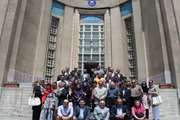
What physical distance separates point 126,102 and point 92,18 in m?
17.4

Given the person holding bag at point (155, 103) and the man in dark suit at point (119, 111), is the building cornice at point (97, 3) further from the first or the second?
the man in dark suit at point (119, 111)

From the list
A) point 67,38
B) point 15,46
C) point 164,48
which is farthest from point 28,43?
point 164,48

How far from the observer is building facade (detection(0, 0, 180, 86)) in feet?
64.8

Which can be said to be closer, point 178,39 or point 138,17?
point 178,39

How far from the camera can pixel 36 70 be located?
75.2ft

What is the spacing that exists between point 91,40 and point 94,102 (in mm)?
15673

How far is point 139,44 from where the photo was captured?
23984mm

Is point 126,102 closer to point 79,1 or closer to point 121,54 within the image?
point 121,54

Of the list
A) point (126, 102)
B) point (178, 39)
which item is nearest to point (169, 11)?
point (178, 39)

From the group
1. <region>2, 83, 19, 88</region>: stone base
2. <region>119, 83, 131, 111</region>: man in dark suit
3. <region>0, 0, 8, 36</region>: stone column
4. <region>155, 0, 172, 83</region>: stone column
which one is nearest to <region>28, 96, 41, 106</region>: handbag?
<region>119, 83, 131, 111</region>: man in dark suit

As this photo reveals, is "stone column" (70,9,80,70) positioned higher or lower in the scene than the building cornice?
lower

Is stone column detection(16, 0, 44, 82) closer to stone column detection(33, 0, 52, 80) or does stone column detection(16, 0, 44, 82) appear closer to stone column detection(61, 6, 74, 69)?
stone column detection(33, 0, 52, 80)

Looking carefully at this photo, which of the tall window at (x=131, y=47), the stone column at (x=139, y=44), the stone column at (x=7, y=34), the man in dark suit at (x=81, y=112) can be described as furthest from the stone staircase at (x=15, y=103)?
the tall window at (x=131, y=47)

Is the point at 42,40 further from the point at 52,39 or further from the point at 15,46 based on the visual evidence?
the point at 15,46
